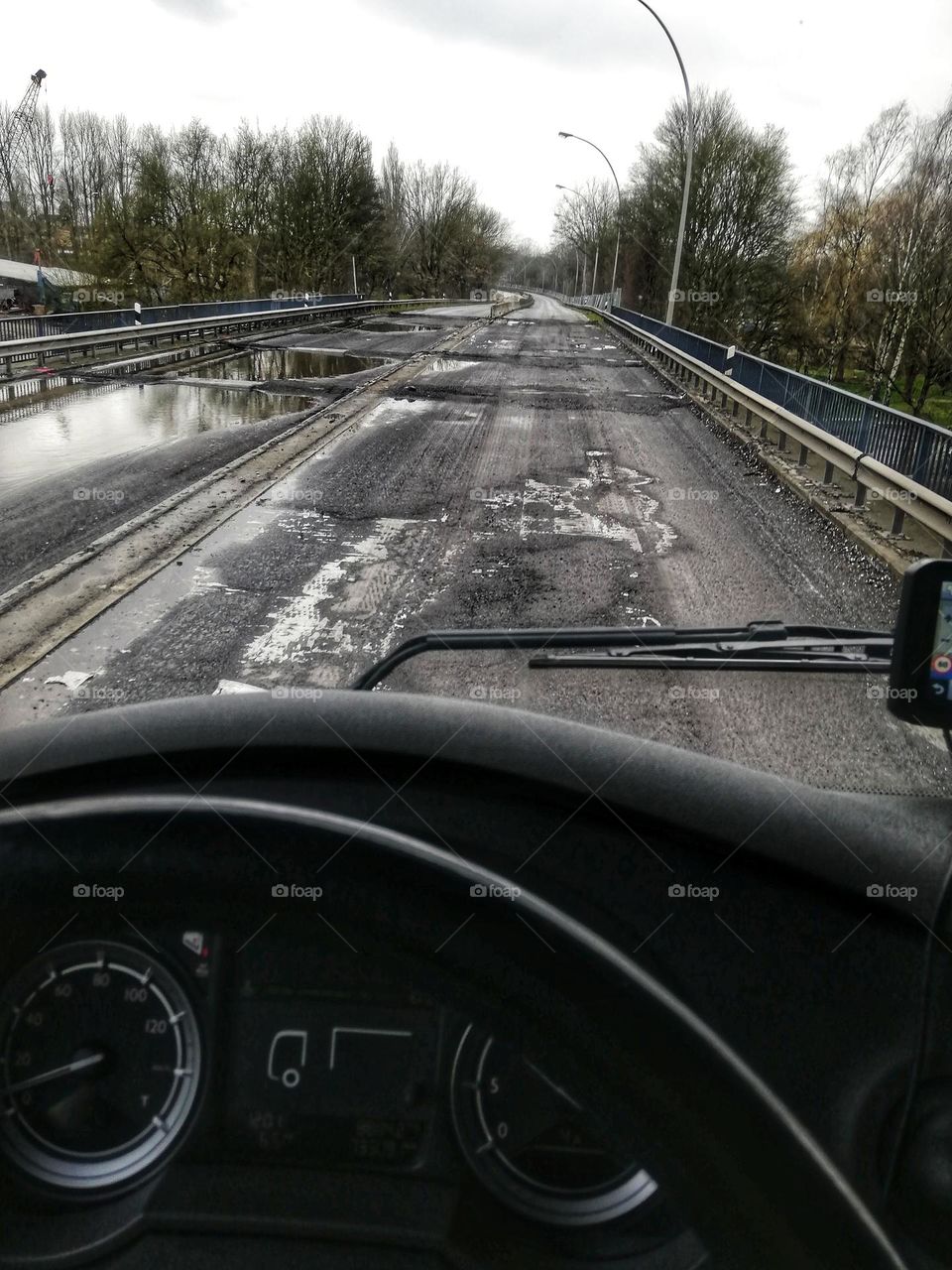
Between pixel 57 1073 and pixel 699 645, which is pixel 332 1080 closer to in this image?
pixel 57 1073

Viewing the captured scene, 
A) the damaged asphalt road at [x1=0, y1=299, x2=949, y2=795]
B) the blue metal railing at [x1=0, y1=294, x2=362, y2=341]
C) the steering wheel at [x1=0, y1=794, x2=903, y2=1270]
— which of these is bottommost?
the damaged asphalt road at [x1=0, y1=299, x2=949, y2=795]

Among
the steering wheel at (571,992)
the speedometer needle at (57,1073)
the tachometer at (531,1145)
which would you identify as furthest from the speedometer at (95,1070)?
the tachometer at (531,1145)

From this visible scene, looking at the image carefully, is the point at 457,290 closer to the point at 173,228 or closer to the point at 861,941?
the point at 173,228

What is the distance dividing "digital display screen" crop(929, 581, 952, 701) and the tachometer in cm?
85

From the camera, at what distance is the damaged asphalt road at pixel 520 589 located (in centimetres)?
455

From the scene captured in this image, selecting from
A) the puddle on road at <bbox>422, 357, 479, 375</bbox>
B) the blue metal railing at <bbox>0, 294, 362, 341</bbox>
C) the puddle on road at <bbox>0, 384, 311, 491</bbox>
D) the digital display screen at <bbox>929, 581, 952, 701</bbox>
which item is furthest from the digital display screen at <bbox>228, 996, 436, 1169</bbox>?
the puddle on road at <bbox>422, 357, 479, 375</bbox>

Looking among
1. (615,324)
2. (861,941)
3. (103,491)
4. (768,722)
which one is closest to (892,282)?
(615,324)

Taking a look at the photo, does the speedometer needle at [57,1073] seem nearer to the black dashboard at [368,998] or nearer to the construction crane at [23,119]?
the black dashboard at [368,998]

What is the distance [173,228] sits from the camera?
145 feet

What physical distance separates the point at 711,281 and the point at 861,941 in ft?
176

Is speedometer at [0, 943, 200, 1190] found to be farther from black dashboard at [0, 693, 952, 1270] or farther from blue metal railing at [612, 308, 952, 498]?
blue metal railing at [612, 308, 952, 498]

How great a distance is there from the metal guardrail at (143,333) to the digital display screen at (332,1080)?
1888 cm

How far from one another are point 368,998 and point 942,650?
3.35 ft

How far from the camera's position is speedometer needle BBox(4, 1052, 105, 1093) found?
5.03ft
